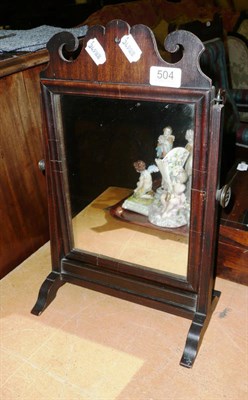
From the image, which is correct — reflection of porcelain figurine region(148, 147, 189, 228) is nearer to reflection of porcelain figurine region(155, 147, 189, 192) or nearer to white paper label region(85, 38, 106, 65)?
reflection of porcelain figurine region(155, 147, 189, 192)

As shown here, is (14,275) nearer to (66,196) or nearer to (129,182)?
(66,196)

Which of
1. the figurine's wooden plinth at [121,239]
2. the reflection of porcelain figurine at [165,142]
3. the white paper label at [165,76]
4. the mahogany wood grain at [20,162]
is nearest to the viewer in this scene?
the white paper label at [165,76]

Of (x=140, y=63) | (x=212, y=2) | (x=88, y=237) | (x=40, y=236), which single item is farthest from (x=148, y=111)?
(x=212, y=2)

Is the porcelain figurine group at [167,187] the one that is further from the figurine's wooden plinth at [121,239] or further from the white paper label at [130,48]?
the white paper label at [130,48]

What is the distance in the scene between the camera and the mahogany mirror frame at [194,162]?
720 mm

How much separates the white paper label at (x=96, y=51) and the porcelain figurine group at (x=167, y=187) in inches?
7.7

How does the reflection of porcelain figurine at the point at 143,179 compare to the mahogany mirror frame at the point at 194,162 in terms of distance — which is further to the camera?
the reflection of porcelain figurine at the point at 143,179

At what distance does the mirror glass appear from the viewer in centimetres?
83

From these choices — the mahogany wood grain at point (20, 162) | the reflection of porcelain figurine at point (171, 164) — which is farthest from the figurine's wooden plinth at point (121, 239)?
the mahogany wood grain at point (20, 162)

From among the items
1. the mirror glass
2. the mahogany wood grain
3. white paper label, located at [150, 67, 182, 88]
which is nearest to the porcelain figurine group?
the mirror glass

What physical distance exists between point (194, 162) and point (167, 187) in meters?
0.15

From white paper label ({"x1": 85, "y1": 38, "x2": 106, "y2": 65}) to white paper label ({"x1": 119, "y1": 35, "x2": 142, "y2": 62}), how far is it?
5 cm

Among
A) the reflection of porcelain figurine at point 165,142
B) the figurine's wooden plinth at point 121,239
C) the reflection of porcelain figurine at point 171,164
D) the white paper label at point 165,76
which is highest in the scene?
the white paper label at point 165,76

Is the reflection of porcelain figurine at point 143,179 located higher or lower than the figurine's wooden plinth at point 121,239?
higher
